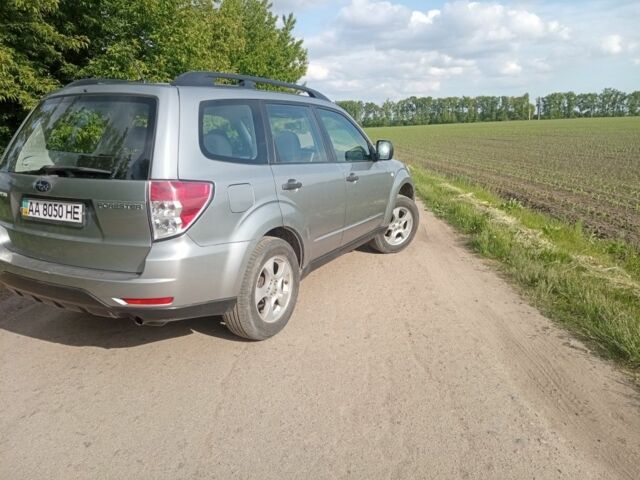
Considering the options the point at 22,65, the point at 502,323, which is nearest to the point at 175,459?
the point at 502,323

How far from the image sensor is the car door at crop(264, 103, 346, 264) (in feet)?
11.2

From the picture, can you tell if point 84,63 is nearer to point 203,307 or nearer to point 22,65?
point 22,65

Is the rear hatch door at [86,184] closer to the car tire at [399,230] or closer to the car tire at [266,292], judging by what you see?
the car tire at [266,292]

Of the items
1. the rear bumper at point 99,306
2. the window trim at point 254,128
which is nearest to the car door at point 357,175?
the window trim at point 254,128

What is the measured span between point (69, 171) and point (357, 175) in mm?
2561

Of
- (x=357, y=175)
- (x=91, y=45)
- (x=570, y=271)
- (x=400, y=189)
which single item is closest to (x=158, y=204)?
(x=357, y=175)

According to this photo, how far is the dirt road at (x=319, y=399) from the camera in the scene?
2.15m

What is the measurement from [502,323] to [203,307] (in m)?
2.43

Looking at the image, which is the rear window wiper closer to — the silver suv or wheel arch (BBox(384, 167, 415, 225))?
the silver suv

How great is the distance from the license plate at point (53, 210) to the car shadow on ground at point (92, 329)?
3.30 feet

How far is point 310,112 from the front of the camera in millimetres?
4043

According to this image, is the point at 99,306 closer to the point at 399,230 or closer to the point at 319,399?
the point at 319,399

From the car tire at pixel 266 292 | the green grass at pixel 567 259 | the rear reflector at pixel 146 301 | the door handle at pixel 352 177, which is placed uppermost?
the door handle at pixel 352 177

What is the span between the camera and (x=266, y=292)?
333 cm
